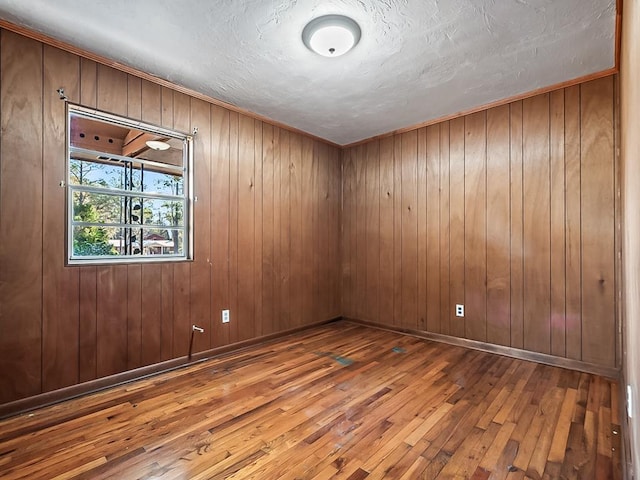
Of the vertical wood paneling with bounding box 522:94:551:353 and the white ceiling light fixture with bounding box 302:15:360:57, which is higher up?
the white ceiling light fixture with bounding box 302:15:360:57

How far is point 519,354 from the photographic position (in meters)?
2.88

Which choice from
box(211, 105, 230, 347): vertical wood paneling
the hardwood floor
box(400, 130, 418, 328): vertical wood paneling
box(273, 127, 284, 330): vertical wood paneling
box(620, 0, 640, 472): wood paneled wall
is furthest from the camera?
box(400, 130, 418, 328): vertical wood paneling

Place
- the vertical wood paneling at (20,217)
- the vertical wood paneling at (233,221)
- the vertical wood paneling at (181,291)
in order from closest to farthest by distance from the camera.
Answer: the vertical wood paneling at (20,217)
the vertical wood paneling at (181,291)
the vertical wood paneling at (233,221)

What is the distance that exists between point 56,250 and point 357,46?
246cm

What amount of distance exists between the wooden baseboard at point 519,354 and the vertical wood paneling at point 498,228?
0.29ft

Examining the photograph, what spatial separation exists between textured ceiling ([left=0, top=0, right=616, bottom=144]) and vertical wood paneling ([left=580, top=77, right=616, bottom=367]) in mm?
279

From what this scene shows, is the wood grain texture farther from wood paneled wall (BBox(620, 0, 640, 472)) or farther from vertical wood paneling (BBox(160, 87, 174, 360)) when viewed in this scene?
vertical wood paneling (BBox(160, 87, 174, 360))

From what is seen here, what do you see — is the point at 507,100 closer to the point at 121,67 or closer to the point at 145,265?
the point at 121,67

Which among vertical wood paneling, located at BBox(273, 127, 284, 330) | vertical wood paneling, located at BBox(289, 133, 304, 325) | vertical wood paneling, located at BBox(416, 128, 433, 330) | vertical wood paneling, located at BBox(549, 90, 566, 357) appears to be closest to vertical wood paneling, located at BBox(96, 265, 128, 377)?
vertical wood paneling, located at BBox(273, 127, 284, 330)

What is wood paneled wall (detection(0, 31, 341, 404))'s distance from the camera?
198 cm

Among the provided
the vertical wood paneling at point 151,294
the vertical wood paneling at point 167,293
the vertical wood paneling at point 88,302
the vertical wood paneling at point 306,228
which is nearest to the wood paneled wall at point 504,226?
the vertical wood paneling at point 306,228

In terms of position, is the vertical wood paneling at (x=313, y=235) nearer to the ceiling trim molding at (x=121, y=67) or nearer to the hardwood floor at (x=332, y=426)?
the ceiling trim molding at (x=121, y=67)

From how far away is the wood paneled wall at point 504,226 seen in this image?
2529 millimetres

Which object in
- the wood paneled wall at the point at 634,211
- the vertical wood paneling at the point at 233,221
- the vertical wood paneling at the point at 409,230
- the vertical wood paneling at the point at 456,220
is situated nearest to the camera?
the wood paneled wall at the point at 634,211
